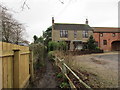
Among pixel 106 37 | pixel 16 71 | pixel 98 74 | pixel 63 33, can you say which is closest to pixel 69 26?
pixel 63 33

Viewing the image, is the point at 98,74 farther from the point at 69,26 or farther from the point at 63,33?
the point at 69,26

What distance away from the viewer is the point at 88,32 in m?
30.2

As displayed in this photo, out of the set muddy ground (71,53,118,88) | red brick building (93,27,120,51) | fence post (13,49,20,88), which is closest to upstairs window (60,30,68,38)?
red brick building (93,27,120,51)

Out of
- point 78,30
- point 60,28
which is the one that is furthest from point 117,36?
point 60,28

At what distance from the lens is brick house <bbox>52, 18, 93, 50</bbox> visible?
28.8m

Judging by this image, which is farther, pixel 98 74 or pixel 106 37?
pixel 106 37

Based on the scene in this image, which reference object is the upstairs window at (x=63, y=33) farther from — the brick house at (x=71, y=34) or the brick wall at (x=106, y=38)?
the brick wall at (x=106, y=38)

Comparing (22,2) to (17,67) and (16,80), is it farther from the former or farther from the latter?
(16,80)

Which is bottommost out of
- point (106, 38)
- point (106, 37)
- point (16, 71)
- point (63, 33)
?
point (16, 71)

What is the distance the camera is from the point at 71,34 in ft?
96.6

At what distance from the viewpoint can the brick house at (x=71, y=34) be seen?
28.8 m

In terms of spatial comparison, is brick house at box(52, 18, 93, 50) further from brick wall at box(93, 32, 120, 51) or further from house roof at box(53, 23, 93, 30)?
brick wall at box(93, 32, 120, 51)

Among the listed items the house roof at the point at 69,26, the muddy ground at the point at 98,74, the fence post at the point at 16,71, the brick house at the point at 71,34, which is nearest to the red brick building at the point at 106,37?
the brick house at the point at 71,34

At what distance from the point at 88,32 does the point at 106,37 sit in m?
5.19
